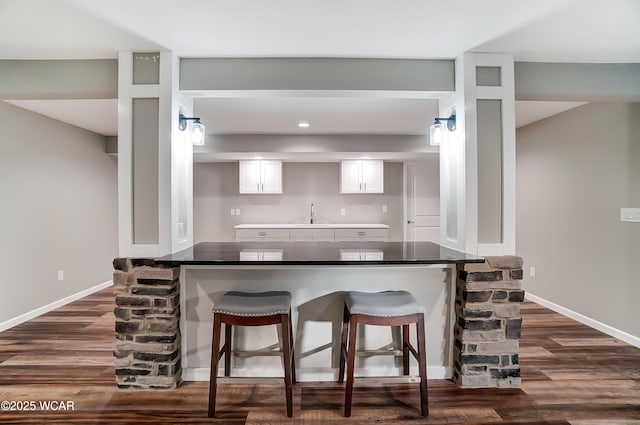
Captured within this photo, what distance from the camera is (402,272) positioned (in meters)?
2.25

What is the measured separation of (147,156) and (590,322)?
14.2 feet

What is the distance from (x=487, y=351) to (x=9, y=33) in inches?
145

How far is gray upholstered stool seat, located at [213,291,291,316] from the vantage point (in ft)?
6.03

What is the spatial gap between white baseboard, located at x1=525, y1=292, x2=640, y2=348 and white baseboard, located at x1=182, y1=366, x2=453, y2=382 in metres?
1.91

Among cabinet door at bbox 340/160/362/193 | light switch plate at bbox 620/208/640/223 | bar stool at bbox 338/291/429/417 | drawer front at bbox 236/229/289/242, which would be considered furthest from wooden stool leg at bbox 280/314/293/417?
cabinet door at bbox 340/160/362/193

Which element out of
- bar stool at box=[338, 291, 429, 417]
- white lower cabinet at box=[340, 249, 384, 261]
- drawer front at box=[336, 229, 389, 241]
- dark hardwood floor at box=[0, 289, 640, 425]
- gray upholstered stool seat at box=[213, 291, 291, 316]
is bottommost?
dark hardwood floor at box=[0, 289, 640, 425]

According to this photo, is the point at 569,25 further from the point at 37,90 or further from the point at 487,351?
the point at 37,90

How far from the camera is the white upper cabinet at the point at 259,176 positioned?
4938 millimetres

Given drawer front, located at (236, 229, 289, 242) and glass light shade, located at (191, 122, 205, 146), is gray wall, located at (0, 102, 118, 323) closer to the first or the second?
drawer front, located at (236, 229, 289, 242)

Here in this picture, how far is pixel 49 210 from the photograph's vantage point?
359 centimetres

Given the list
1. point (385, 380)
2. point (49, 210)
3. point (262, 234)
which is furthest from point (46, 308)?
point (385, 380)

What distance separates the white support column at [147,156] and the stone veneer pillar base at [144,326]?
15 cm

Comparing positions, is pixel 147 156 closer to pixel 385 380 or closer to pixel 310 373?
pixel 310 373

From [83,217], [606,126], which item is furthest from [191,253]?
[606,126]
